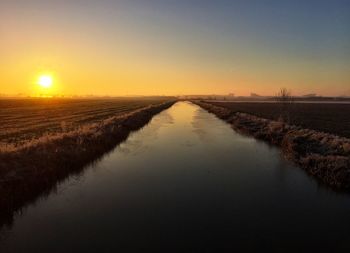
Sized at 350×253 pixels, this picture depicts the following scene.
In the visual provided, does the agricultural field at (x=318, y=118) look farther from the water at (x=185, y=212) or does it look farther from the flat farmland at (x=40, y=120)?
the flat farmland at (x=40, y=120)

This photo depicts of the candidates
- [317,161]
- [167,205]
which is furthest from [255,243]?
[317,161]

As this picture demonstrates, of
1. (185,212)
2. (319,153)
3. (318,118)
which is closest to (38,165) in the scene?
(185,212)

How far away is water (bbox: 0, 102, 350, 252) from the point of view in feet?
30.2

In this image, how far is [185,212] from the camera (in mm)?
11625

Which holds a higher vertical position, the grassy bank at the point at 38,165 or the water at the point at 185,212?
the grassy bank at the point at 38,165

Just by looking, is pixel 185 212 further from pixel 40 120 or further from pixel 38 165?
pixel 40 120

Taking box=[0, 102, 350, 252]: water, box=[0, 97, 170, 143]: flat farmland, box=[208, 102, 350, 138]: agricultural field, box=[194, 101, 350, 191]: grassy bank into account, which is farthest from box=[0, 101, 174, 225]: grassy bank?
box=[208, 102, 350, 138]: agricultural field

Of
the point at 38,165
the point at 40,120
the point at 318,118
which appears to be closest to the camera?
the point at 38,165

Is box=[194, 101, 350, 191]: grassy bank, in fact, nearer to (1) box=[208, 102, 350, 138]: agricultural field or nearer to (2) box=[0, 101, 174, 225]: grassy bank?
(1) box=[208, 102, 350, 138]: agricultural field

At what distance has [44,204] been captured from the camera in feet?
41.2

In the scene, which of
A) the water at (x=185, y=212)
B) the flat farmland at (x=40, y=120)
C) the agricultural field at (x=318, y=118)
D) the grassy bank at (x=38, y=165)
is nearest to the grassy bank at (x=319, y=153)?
the water at (x=185, y=212)

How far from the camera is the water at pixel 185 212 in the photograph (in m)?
9.22

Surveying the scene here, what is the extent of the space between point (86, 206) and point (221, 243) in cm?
559

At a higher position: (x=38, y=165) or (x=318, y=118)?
(x=38, y=165)
